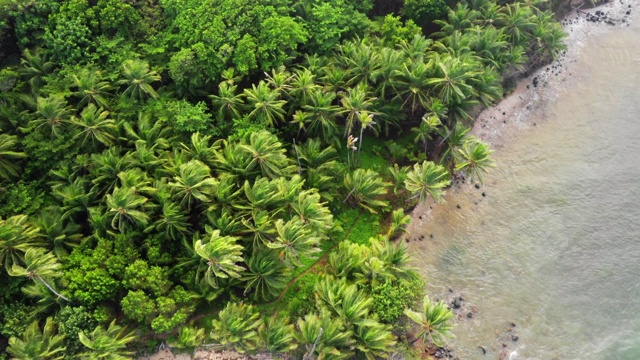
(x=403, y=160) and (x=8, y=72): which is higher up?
(x=8, y=72)

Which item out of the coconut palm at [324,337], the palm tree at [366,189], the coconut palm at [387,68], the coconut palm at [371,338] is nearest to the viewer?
the coconut palm at [324,337]

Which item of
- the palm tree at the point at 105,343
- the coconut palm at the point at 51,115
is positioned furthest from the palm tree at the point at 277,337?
the coconut palm at the point at 51,115

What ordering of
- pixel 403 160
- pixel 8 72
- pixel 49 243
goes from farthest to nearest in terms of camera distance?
pixel 403 160, pixel 8 72, pixel 49 243

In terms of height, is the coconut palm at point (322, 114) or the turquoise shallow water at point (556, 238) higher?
the coconut palm at point (322, 114)

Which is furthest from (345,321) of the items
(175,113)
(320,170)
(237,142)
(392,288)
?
(175,113)

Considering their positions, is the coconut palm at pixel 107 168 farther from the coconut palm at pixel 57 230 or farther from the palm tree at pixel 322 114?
the palm tree at pixel 322 114

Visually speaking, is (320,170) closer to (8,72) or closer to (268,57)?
(268,57)

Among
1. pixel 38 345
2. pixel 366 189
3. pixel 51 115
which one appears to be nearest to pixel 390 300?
pixel 366 189
